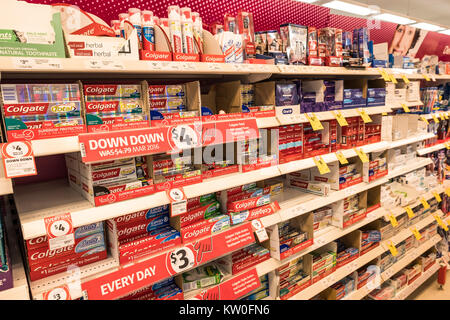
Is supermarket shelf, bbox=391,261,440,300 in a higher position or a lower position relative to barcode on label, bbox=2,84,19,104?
lower

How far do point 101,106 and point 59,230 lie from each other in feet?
1.73

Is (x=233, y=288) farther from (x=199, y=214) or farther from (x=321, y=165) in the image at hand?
(x=321, y=165)

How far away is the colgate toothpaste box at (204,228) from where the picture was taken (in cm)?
156

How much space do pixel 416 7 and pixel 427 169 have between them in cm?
605

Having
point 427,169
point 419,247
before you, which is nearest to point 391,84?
point 427,169

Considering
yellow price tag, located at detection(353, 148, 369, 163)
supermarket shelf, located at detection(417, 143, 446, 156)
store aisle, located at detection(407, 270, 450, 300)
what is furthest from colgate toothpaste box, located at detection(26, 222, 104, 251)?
store aisle, located at detection(407, 270, 450, 300)

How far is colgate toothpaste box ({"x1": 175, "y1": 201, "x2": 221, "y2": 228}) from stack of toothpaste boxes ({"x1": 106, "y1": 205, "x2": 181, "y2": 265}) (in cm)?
6

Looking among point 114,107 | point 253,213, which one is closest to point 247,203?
point 253,213

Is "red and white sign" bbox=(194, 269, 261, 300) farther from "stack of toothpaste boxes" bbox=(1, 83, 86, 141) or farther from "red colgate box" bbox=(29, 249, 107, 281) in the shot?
"stack of toothpaste boxes" bbox=(1, 83, 86, 141)

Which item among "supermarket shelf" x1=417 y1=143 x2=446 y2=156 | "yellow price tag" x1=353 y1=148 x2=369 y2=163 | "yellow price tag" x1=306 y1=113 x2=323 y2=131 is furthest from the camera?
"supermarket shelf" x1=417 y1=143 x2=446 y2=156

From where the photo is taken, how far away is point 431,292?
3525 millimetres

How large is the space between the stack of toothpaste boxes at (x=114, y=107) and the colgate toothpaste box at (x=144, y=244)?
1.62 ft

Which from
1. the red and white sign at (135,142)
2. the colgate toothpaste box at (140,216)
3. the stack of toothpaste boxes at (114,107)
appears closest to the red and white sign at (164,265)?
the colgate toothpaste box at (140,216)

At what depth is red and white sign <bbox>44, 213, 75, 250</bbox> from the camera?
112 cm
